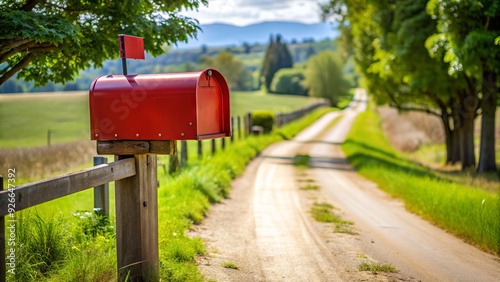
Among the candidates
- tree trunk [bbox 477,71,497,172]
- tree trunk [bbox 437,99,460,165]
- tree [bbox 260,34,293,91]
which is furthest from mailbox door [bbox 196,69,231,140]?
tree [bbox 260,34,293,91]

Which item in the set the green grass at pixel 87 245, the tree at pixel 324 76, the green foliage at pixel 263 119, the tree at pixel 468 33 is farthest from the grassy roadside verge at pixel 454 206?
the tree at pixel 324 76

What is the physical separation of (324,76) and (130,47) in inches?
4059

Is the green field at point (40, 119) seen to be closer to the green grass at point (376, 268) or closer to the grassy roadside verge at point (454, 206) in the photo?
the grassy roadside verge at point (454, 206)

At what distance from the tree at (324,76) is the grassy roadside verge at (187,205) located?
285 ft

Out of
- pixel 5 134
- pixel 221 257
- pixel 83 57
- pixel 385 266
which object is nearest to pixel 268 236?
pixel 221 257

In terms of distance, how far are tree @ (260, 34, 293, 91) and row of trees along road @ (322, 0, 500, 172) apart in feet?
347

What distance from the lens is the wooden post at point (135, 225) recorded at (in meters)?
5.70

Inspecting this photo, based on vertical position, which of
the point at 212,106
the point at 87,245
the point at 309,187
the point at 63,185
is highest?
the point at 212,106

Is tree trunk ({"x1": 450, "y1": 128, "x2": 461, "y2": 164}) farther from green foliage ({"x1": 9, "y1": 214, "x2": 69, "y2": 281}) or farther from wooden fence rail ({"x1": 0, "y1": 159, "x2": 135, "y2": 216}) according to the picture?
wooden fence rail ({"x1": 0, "y1": 159, "x2": 135, "y2": 216})

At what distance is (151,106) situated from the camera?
561 centimetres

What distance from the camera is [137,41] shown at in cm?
595

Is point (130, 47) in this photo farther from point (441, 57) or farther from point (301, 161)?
point (301, 161)

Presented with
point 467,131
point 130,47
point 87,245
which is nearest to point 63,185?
point 130,47

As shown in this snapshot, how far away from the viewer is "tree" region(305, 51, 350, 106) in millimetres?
106625
